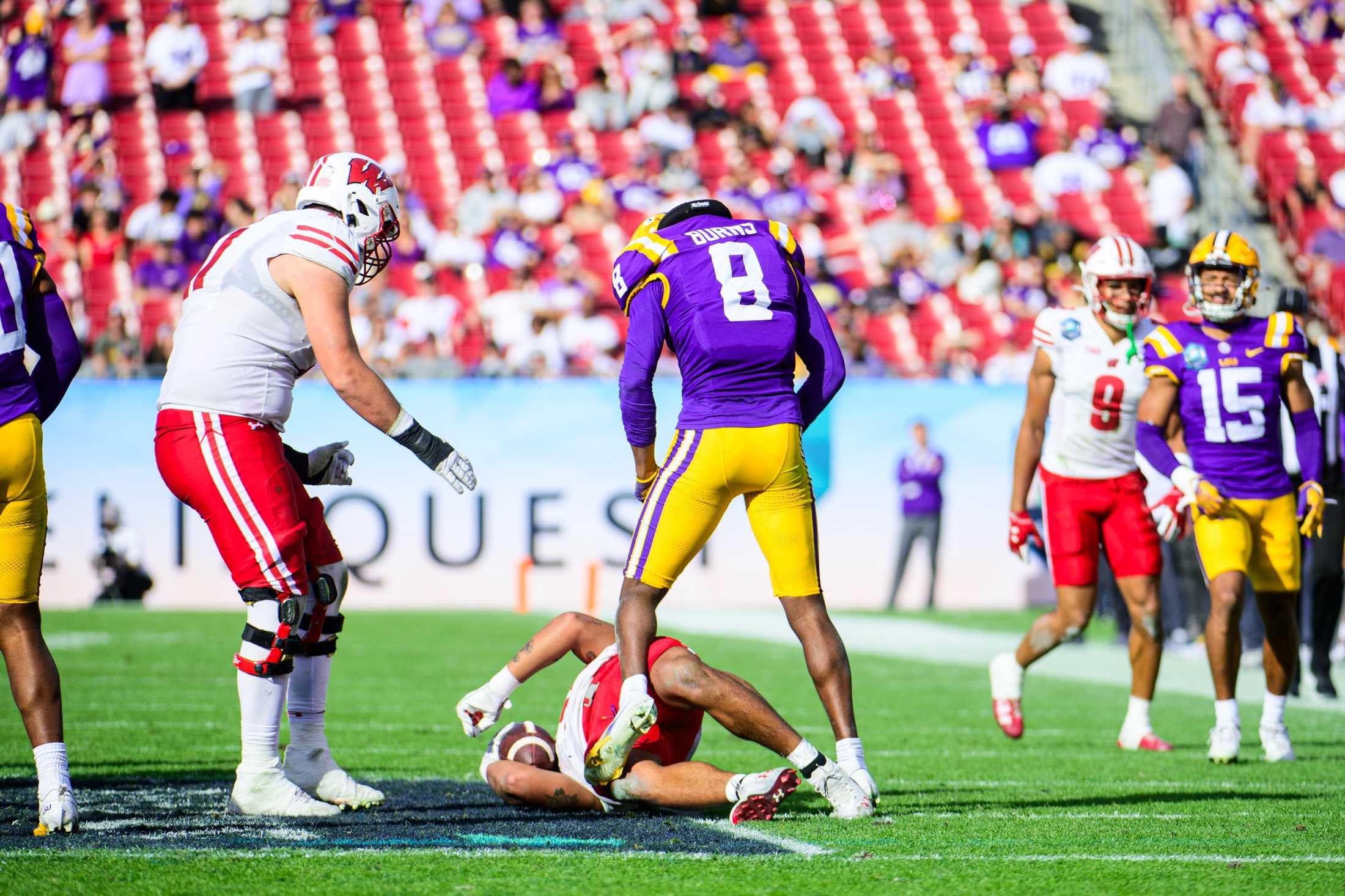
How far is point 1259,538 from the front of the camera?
7.05 meters

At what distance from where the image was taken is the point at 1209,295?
23.2 ft

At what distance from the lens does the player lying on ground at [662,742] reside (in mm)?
4992

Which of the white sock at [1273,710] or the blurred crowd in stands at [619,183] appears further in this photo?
the blurred crowd in stands at [619,183]

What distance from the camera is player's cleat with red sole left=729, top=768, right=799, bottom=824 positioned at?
4852 millimetres

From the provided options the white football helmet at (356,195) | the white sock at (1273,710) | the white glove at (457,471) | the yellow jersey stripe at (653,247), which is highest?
the white football helmet at (356,195)

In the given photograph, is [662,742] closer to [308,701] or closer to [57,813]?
[308,701]

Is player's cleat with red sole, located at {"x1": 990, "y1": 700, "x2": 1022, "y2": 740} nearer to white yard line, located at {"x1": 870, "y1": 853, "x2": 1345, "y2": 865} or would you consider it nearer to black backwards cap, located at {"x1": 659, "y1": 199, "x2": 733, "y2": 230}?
white yard line, located at {"x1": 870, "y1": 853, "x2": 1345, "y2": 865}

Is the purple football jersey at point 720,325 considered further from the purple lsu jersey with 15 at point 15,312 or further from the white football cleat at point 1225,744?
the white football cleat at point 1225,744

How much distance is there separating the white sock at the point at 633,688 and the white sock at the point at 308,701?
42.1 inches

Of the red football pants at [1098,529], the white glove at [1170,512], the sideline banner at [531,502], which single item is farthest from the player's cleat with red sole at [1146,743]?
the sideline banner at [531,502]

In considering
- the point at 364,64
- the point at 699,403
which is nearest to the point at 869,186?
the point at 364,64

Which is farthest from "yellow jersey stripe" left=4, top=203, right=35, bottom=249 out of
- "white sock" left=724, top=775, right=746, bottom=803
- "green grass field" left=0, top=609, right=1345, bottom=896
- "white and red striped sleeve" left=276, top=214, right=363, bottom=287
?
"white sock" left=724, top=775, right=746, bottom=803

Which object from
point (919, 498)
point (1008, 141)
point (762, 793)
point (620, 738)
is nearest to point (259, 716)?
point (620, 738)

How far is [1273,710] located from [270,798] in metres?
4.24
